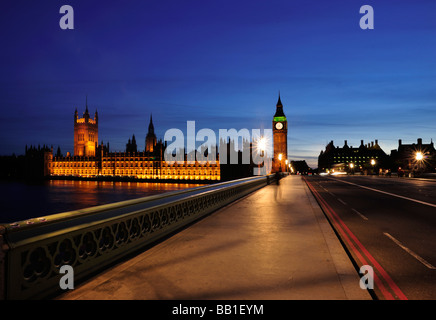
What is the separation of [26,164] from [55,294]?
723 ft

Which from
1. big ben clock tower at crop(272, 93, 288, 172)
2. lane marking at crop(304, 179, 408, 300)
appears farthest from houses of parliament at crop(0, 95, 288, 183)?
lane marking at crop(304, 179, 408, 300)

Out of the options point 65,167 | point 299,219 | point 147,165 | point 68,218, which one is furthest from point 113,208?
point 65,167

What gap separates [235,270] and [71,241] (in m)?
2.91

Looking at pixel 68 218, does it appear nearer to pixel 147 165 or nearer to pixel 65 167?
pixel 147 165

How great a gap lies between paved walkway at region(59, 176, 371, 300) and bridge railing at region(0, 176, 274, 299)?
1.18ft

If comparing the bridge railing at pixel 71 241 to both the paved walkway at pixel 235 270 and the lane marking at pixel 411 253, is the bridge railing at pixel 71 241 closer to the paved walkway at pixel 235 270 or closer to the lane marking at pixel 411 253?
the paved walkway at pixel 235 270

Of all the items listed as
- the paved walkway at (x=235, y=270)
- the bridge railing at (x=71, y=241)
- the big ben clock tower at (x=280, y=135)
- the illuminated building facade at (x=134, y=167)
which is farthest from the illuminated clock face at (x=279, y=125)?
the bridge railing at (x=71, y=241)

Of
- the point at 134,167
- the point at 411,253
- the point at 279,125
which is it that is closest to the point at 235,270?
the point at 411,253

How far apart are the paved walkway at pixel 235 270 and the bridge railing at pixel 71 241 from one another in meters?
0.36

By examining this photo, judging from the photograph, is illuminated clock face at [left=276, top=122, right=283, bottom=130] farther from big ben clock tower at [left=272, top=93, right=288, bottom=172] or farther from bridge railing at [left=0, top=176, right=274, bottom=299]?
bridge railing at [left=0, top=176, right=274, bottom=299]

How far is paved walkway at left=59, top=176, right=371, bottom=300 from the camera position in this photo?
4.68 m

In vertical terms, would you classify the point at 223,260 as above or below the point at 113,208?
below
